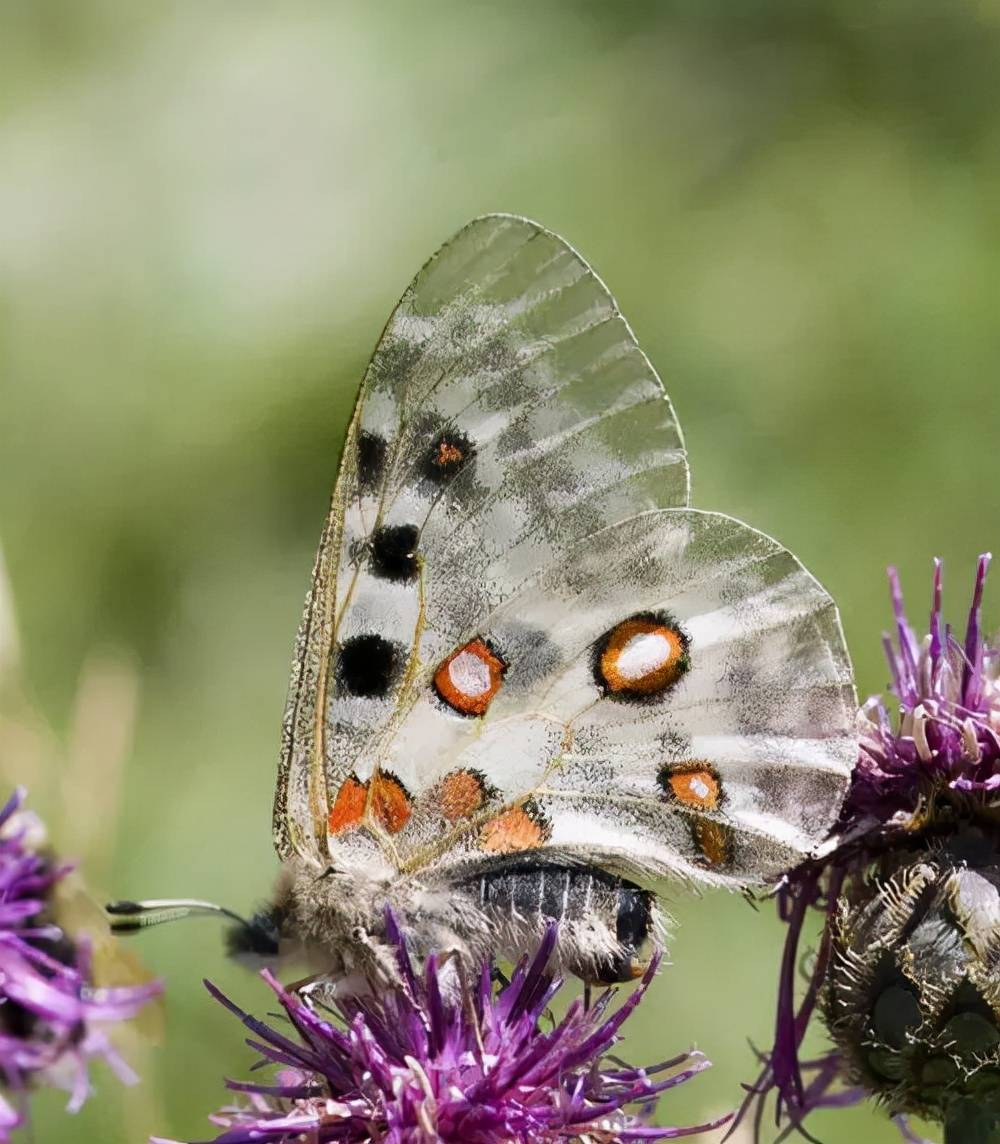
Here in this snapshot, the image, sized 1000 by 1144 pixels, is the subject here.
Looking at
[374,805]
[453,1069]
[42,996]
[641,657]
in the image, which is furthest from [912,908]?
[42,996]

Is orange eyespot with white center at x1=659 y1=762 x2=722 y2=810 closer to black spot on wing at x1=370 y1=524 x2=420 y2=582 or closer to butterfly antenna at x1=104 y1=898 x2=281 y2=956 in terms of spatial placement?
black spot on wing at x1=370 y1=524 x2=420 y2=582

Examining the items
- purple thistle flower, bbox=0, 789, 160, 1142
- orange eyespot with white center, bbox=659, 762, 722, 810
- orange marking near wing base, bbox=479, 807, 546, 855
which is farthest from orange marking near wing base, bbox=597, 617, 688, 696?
purple thistle flower, bbox=0, 789, 160, 1142

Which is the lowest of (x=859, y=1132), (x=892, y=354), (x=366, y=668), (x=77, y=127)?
(x=859, y=1132)

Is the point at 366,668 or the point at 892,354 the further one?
the point at 892,354

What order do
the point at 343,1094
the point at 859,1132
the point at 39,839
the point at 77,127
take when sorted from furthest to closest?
1. the point at 77,127
2. the point at 859,1132
3. the point at 39,839
4. the point at 343,1094

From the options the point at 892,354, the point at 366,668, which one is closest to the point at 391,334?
the point at 366,668

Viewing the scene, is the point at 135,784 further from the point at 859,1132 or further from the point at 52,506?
the point at 859,1132
